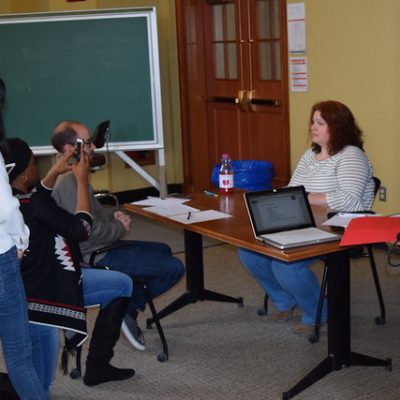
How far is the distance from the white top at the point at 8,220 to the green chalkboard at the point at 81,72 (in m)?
3.56

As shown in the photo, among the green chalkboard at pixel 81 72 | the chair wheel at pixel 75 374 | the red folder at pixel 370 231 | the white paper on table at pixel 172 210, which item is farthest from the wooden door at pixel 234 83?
the red folder at pixel 370 231

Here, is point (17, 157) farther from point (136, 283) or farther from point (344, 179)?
point (344, 179)

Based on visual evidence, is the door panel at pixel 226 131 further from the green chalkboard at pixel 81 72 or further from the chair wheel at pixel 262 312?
the chair wheel at pixel 262 312

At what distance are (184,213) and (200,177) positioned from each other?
3393mm

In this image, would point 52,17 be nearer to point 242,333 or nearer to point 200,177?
point 200,177

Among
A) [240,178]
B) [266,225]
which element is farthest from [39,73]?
[266,225]

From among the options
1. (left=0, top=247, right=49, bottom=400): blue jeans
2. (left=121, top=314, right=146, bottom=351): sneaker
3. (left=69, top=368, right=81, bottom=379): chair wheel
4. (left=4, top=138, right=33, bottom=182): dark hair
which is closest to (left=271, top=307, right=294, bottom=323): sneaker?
(left=121, top=314, right=146, bottom=351): sneaker

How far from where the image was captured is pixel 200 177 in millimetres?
6887

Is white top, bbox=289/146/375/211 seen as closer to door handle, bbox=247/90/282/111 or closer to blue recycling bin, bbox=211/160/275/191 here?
blue recycling bin, bbox=211/160/275/191

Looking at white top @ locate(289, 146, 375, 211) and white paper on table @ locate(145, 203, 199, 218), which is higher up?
white top @ locate(289, 146, 375, 211)

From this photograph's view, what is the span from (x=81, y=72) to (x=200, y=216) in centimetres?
283

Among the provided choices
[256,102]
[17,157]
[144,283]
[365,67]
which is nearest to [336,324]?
[144,283]

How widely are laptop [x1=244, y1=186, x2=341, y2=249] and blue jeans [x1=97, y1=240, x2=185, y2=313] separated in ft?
2.07

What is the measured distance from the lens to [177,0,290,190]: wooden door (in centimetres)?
574
